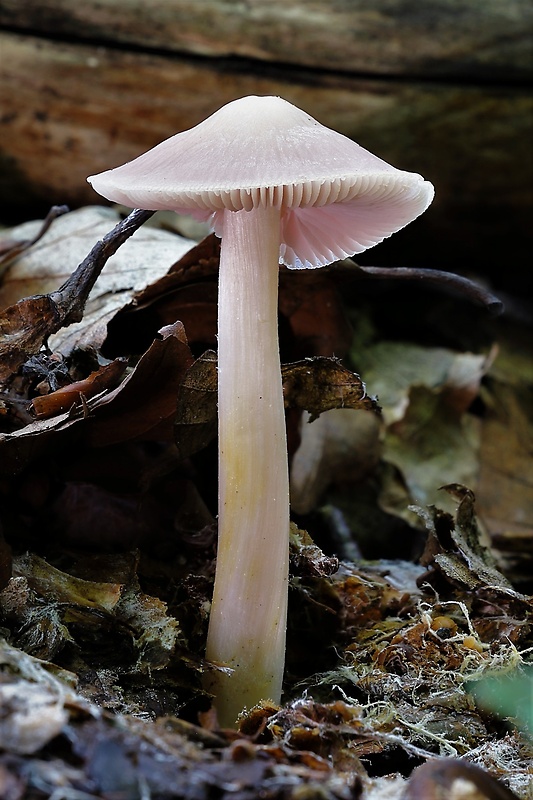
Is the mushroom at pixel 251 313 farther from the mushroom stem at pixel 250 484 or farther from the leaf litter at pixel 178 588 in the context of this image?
the leaf litter at pixel 178 588

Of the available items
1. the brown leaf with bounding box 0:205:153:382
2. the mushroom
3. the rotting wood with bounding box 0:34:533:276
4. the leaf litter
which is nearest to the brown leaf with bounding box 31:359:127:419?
the leaf litter

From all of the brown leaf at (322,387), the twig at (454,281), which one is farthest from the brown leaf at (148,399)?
the twig at (454,281)

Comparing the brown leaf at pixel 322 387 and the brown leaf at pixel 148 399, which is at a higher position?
the brown leaf at pixel 322 387

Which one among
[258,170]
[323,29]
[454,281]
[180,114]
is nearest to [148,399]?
[258,170]

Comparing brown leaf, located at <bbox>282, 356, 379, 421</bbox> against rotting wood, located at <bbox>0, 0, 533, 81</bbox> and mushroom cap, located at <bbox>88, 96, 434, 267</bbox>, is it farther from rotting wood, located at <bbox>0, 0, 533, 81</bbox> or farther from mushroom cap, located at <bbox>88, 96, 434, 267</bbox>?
rotting wood, located at <bbox>0, 0, 533, 81</bbox>

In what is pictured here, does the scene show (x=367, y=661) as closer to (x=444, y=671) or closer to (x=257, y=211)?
(x=444, y=671)

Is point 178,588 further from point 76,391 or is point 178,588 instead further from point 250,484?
point 76,391
